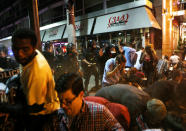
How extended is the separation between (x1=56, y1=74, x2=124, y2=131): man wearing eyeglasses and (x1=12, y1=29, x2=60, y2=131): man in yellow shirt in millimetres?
204

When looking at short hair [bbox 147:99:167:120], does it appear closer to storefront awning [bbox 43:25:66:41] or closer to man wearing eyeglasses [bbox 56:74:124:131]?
man wearing eyeglasses [bbox 56:74:124:131]

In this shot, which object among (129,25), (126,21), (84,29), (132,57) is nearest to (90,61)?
(132,57)

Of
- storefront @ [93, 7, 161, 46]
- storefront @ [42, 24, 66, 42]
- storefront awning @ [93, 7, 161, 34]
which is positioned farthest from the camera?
storefront @ [42, 24, 66, 42]

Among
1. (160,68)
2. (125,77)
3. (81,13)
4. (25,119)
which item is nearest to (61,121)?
Answer: (25,119)

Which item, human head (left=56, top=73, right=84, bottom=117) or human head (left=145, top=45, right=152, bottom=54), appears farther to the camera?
human head (left=145, top=45, right=152, bottom=54)

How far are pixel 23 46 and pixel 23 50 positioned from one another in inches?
1.5

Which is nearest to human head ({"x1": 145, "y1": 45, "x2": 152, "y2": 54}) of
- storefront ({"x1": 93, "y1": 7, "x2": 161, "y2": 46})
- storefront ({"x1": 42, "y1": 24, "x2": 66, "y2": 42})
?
storefront ({"x1": 93, "y1": 7, "x2": 161, "y2": 46})

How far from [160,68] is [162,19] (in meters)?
6.63

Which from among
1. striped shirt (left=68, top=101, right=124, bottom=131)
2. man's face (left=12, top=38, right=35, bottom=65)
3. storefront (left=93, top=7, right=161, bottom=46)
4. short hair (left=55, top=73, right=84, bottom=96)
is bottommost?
striped shirt (left=68, top=101, right=124, bottom=131)

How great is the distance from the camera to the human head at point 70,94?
148 cm

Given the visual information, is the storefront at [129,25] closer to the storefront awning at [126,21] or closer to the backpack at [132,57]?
the storefront awning at [126,21]

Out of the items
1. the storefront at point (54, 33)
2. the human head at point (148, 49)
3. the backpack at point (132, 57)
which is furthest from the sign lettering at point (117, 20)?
the human head at point (148, 49)

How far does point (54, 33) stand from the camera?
19016mm

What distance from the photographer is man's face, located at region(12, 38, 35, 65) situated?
5.43 feet
